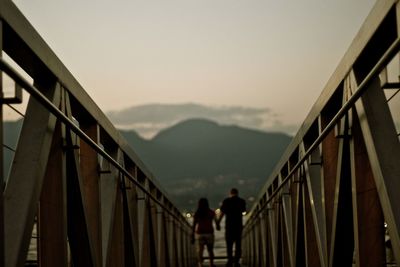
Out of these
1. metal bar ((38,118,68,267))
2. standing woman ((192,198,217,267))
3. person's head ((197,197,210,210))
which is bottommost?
metal bar ((38,118,68,267))

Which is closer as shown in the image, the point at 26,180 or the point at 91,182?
the point at 26,180

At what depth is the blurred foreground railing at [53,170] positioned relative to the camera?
4637 mm

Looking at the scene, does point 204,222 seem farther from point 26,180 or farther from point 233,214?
point 26,180

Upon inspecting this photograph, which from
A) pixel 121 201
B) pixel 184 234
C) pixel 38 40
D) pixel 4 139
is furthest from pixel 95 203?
pixel 184 234

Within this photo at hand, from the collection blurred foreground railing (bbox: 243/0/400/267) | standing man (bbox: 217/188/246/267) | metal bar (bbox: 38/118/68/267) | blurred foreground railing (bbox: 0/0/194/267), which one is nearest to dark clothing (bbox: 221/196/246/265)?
standing man (bbox: 217/188/246/267)

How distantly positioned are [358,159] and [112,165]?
2.80 m

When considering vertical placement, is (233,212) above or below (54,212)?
above

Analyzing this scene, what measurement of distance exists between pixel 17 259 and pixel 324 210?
9.67 ft

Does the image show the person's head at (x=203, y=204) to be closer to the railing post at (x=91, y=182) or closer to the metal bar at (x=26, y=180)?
the railing post at (x=91, y=182)

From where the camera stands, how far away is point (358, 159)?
5566 millimetres

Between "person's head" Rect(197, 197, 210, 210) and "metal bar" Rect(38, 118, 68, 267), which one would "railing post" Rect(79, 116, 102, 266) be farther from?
"person's head" Rect(197, 197, 210, 210)

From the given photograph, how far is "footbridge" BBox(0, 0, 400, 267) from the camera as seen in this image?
15.5 ft

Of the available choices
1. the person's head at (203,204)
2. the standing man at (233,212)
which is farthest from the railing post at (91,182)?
the person's head at (203,204)

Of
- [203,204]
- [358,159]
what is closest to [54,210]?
[358,159]
